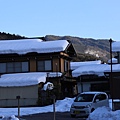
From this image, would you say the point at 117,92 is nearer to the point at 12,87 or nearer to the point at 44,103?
the point at 44,103

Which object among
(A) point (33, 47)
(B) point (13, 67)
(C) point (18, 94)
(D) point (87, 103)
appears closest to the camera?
(D) point (87, 103)

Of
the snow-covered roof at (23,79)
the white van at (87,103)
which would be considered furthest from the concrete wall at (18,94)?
the white van at (87,103)

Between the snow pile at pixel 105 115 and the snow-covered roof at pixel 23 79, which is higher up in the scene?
the snow-covered roof at pixel 23 79

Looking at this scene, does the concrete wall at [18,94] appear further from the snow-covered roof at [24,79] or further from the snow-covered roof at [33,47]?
the snow-covered roof at [33,47]

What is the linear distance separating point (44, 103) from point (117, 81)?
1331 cm

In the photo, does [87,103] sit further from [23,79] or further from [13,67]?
[13,67]

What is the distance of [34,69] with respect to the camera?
43.2 m

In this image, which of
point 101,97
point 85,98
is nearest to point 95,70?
point 101,97

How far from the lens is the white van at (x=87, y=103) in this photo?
21.9 m

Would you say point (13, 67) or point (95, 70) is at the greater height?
point (13, 67)

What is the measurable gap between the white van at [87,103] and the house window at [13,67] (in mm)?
20800

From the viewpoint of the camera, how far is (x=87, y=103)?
72.6 feet

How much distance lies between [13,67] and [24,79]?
206 inches

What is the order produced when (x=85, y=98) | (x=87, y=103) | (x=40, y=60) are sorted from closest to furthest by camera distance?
(x=87, y=103), (x=85, y=98), (x=40, y=60)
